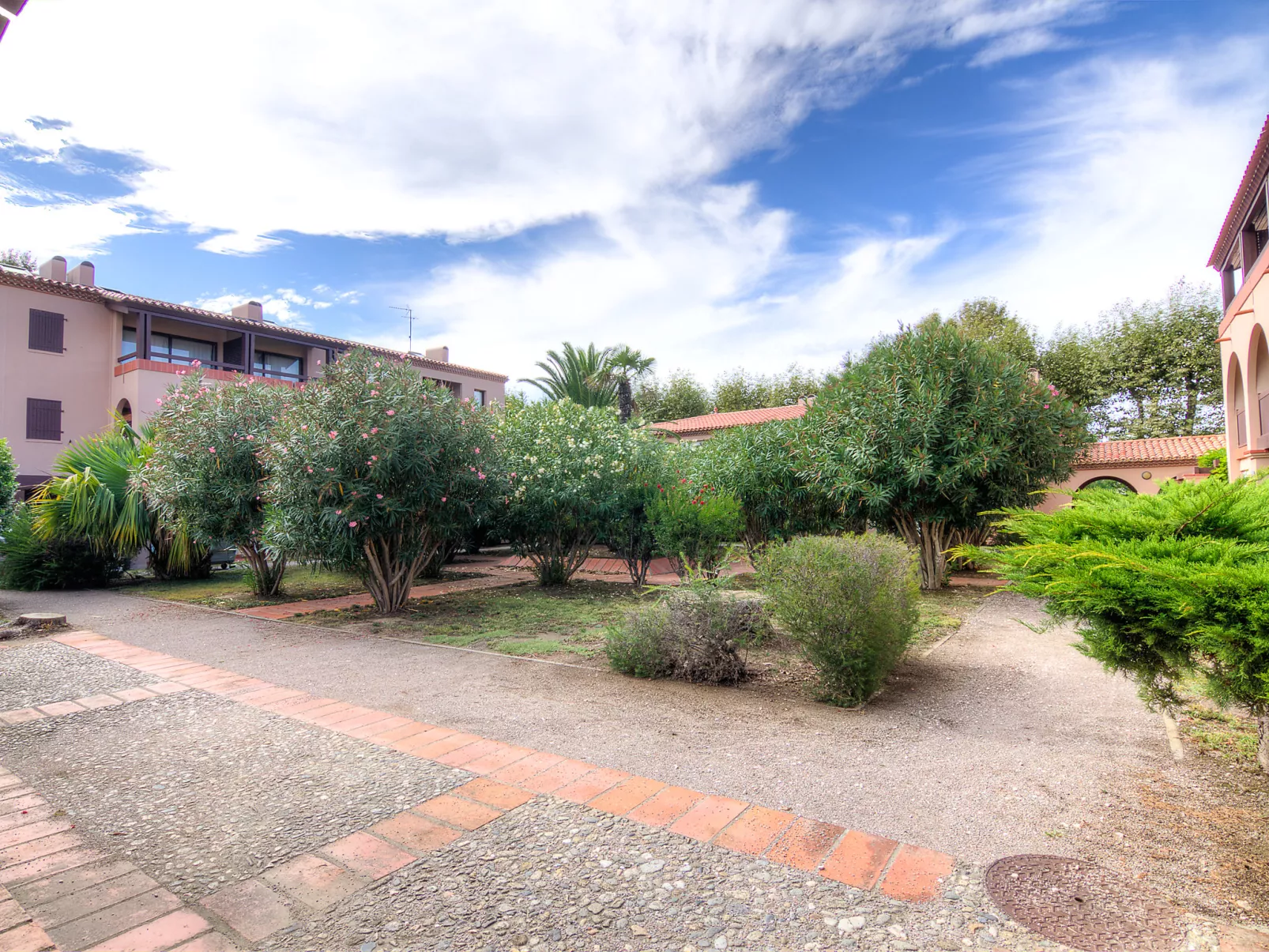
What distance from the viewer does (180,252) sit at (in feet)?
51.5

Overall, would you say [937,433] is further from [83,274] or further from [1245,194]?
[83,274]

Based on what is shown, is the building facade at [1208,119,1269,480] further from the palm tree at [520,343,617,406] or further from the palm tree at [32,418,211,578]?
the palm tree at [32,418,211,578]

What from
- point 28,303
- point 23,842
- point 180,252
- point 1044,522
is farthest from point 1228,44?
point 28,303

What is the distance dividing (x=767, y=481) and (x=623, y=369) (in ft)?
54.9

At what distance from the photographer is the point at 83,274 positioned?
23609mm

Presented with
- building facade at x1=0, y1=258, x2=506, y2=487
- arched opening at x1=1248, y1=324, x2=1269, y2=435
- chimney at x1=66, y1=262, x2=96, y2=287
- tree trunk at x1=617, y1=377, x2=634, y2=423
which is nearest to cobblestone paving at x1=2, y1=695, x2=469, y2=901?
building facade at x1=0, y1=258, x2=506, y2=487

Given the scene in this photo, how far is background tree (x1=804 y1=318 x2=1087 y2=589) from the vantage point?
31.0ft

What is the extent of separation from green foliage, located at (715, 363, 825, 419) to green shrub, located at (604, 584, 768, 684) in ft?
110

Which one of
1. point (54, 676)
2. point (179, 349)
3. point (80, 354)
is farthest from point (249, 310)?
point (54, 676)

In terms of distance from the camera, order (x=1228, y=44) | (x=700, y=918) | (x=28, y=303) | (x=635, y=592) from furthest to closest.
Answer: (x=28, y=303) → (x=635, y=592) → (x=1228, y=44) → (x=700, y=918)

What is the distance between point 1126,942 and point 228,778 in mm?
3695

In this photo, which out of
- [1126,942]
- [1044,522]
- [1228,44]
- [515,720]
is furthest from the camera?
[1228,44]

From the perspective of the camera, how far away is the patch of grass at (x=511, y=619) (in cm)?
660

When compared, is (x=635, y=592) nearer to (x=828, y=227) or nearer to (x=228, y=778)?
(x=228, y=778)
